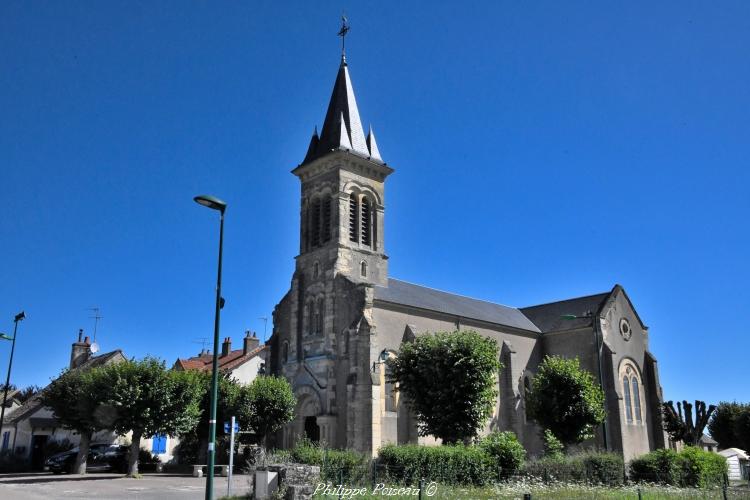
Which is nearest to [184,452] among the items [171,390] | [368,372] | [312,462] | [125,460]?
[125,460]

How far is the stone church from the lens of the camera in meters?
33.9

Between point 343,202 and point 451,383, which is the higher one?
point 343,202

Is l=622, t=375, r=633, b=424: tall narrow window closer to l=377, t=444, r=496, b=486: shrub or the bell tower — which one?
the bell tower

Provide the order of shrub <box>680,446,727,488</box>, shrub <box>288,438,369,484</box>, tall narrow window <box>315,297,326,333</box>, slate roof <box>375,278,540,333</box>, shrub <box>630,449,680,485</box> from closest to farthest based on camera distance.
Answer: shrub <box>288,438,369,484</box> < shrub <box>630,449,680,485</box> < shrub <box>680,446,727,488</box> < tall narrow window <box>315,297,326,333</box> < slate roof <box>375,278,540,333</box>

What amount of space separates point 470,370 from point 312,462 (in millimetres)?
11490

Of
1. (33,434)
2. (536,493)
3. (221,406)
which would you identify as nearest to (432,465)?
(536,493)

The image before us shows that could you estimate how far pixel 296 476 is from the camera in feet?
60.0

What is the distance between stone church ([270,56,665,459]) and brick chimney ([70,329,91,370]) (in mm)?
17449

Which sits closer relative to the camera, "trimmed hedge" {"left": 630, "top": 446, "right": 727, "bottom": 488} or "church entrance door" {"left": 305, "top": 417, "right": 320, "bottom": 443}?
"trimmed hedge" {"left": 630, "top": 446, "right": 727, "bottom": 488}

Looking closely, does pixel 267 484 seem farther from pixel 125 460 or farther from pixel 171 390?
pixel 125 460

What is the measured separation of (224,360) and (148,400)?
2682 cm

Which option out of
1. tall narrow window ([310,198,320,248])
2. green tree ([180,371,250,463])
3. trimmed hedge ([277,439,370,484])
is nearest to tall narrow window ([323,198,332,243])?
tall narrow window ([310,198,320,248])

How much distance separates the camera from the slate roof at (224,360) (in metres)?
50.1

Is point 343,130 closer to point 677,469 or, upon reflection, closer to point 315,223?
point 315,223
